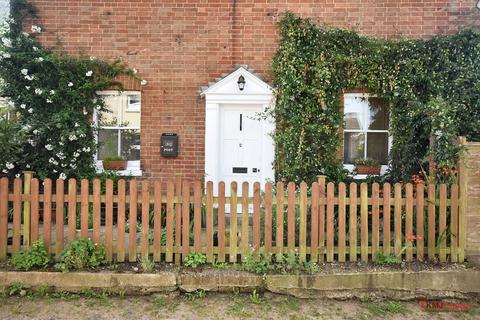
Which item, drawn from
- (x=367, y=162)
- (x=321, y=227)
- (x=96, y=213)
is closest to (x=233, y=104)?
(x=367, y=162)

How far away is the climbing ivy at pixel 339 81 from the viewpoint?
707 centimetres

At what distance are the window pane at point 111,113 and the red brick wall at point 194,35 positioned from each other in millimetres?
574

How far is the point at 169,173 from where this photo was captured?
7.65 meters

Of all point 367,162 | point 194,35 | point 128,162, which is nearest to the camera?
point 367,162

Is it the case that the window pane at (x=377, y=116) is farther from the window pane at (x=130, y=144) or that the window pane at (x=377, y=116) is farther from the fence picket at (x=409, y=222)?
the window pane at (x=130, y=144)

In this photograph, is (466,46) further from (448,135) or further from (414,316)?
(414,316)

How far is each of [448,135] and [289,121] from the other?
2.78 metres

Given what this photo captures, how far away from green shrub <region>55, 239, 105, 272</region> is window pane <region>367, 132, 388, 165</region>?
214 inches

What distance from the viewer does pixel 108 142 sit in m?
7.79

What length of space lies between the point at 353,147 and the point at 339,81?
4.50 feet

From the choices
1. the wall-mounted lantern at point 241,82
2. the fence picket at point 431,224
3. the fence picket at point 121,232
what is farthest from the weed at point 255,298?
the wall-mounted lantern at point 241,82

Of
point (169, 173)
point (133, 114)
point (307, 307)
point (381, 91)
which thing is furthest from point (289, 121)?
point (307, 307)

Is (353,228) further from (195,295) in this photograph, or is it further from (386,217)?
(195,295)

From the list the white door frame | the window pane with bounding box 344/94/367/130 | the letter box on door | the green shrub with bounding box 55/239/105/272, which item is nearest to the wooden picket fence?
the green shrub with bounding box 55/239/105/272
